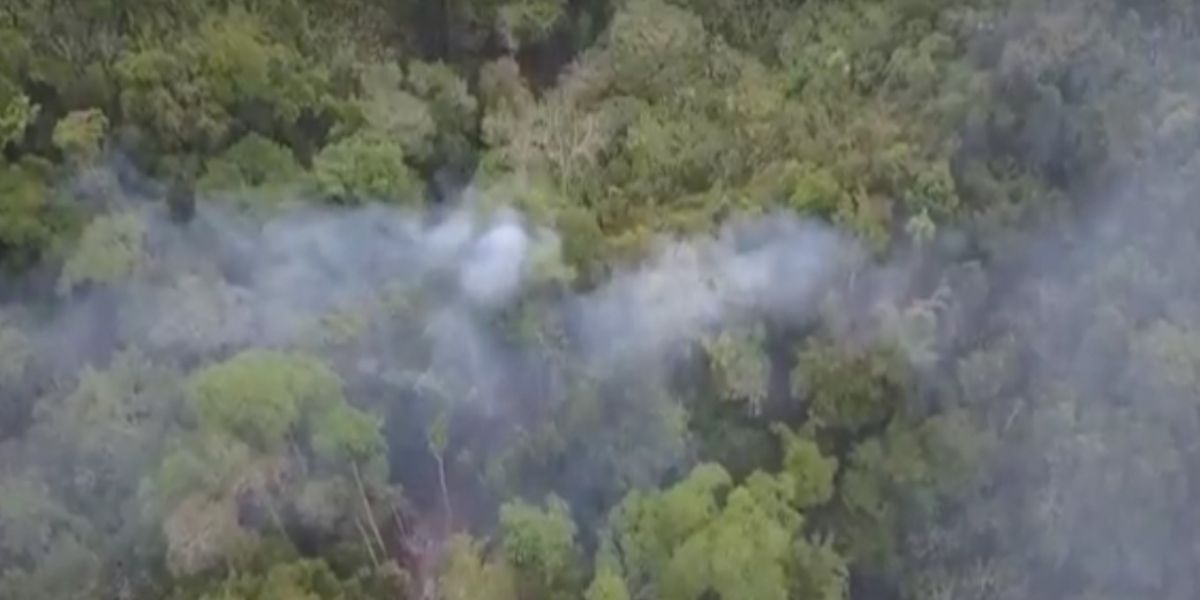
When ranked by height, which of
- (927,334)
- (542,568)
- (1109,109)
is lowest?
(542,568)

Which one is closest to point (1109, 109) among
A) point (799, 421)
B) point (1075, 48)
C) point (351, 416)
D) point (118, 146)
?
point (1075, 48)

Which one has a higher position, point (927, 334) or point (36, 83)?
point (36, 83)

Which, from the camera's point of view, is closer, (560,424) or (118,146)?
(560,424)

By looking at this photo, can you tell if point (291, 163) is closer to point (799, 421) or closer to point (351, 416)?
point (351, 416)

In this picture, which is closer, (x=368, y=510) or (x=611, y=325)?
(x=368, y=510)

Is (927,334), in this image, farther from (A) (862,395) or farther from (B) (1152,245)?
(B) (1152,245)

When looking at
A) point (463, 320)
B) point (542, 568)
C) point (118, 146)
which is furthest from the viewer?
point (118, 146)

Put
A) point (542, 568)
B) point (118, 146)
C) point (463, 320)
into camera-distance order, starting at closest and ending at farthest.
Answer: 1. point (542, 568)
2. point (463, 320)
3. point (118, 146)
